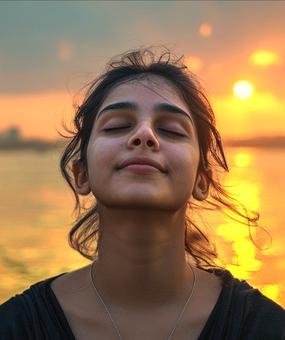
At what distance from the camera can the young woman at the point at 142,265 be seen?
6.17 ft

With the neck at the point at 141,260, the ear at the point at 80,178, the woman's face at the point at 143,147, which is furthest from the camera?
the ear at the point at 80,178

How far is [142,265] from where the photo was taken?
1.99 meters

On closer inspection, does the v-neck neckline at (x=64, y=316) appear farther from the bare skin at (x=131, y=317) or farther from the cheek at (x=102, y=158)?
the cheek at (x=102, y=158)

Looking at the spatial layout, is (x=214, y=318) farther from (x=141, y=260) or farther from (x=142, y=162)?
(x=142, y=162)

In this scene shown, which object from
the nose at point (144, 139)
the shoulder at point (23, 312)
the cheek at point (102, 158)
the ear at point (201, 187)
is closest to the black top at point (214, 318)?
the shoulder at point (23, 312)

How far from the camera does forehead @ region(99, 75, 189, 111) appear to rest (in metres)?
2.04

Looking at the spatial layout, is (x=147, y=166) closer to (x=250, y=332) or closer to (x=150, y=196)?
(x=150, y=196)

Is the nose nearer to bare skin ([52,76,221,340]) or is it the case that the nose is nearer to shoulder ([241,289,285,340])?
bare skin ([52,76,221,340])

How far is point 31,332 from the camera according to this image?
1.93m

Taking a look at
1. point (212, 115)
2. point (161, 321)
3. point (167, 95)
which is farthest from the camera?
point (212, 115)

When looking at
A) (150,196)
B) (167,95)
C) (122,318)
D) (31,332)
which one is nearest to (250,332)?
(122,318)

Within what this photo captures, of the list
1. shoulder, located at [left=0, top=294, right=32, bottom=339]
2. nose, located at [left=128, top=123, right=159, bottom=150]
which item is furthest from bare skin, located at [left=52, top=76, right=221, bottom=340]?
shoulder, located at [left=0, top=294, right=32, bottom=339]

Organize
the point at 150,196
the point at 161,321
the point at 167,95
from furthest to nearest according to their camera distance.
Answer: the point at 167,95
the point at 161,321
the point at 150,196

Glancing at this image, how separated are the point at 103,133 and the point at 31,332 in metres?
0.67
